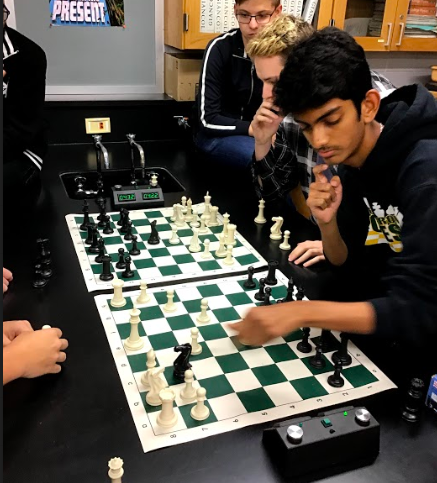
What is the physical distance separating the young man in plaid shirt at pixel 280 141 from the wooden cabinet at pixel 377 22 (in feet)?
3.42

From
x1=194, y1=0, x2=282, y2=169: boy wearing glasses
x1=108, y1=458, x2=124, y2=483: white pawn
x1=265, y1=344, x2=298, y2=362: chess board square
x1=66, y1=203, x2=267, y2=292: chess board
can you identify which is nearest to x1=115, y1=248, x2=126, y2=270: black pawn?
x1=66, y1=203, x2=267, y2=292: chess board

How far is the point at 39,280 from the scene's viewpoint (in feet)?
4.56

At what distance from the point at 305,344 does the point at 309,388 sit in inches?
5.5

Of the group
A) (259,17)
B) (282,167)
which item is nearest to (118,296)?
(282,167)

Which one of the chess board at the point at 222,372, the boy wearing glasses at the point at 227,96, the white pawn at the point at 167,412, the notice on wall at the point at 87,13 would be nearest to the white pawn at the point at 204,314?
the chess board at the point at 222,372

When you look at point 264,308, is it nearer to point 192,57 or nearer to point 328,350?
point 328,350

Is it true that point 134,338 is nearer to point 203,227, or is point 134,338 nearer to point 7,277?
point 7,277

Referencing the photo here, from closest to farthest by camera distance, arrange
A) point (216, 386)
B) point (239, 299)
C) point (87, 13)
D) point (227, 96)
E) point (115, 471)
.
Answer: point (115, 471) < point (216, 386) < point (239, 299) < point (227, 96) < point (87, 13)

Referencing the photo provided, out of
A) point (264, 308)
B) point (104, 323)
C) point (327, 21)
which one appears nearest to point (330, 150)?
point (264, 308)

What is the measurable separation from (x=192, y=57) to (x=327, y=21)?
779mm

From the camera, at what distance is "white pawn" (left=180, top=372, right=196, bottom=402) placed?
0.98m

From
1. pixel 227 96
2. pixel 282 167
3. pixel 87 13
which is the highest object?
pixel 87 13

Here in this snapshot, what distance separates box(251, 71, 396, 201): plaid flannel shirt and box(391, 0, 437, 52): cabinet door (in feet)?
3.96

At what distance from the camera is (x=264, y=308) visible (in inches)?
38.6
